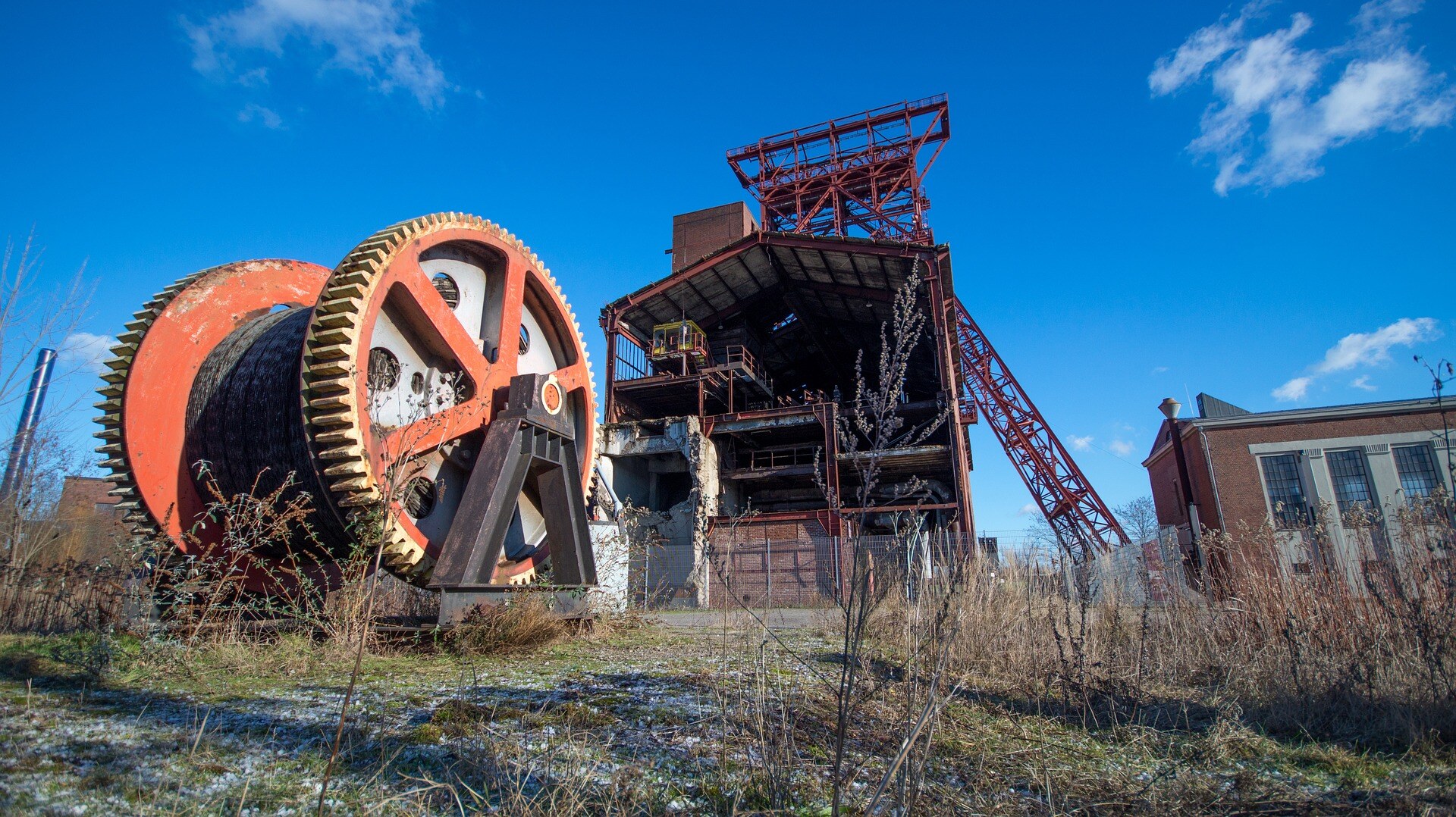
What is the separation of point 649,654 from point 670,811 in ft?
9.66

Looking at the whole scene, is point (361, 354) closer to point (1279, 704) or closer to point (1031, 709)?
point (1031, 709)

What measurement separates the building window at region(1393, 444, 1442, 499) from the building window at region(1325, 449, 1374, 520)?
31.6 inches

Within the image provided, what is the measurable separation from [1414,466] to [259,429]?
28125 millimetres

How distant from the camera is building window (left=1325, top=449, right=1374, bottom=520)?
20344 millimetres

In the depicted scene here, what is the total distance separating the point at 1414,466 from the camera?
2009 cm

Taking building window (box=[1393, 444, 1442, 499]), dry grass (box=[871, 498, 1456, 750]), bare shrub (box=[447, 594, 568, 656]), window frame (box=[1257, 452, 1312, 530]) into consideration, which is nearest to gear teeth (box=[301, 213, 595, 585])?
bare shrub (box=[447, 594, 568, 656])

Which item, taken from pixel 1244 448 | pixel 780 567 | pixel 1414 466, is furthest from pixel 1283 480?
pixel 780 567

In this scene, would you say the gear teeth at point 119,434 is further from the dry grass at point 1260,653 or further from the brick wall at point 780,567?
the brick wall at point 780,567

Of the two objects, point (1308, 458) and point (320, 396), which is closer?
point (320, 396)

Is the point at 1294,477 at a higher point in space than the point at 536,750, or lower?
higher

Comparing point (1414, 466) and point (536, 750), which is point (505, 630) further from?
point (1414, 466)

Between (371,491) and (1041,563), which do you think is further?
(1041,563)

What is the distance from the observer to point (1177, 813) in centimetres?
195

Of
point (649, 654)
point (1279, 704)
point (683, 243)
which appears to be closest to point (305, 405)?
point (649, 654)
